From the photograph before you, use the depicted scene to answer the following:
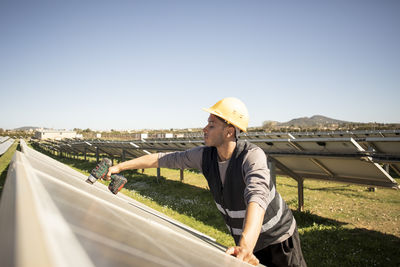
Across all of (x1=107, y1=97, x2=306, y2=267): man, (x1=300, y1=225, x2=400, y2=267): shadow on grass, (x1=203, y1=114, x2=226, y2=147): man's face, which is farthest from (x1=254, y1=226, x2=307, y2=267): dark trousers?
(x1=300, y1=225, x2=400, y2=267): shadow on grass

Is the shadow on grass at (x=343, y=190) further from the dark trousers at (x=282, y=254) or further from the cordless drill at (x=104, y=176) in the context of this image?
the cordless drill at (x=104, y=176)

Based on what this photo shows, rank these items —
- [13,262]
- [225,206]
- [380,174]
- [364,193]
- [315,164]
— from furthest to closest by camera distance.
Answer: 1. [364,193]
2. [315,164]
3. [380,174]
4. [225,206]
5. [13,262]

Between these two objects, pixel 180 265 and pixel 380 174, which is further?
pixel 380 174

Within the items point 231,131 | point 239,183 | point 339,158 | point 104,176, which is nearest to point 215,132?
point 231,131

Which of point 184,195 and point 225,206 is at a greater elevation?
point 225,206

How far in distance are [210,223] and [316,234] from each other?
8.49 feet

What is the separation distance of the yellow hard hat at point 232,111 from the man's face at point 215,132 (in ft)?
0.27

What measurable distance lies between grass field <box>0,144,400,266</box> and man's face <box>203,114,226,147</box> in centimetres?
344

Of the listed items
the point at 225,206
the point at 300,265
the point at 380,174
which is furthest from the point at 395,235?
the point at 225,206

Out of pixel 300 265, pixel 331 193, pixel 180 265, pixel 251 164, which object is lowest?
pixel 331 193

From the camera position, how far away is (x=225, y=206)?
7.84ft

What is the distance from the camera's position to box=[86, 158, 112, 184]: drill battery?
2.43 m

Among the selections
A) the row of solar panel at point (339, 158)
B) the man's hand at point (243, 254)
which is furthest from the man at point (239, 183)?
the row of solar panel at point (339, 158)

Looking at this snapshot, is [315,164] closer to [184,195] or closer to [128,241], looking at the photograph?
[184,195]
